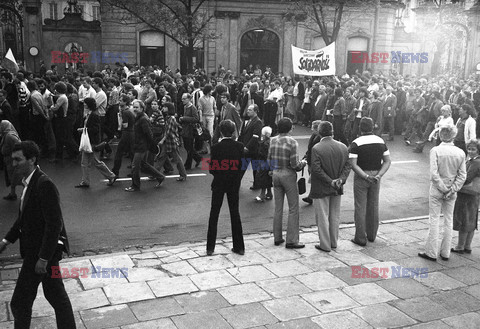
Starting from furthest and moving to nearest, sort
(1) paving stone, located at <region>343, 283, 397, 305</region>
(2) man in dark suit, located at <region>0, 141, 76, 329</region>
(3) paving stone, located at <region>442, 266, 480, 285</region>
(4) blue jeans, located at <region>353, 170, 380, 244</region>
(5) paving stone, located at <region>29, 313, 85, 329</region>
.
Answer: (4) blue jeans, located at <region>353, 170, 380, 244</region>, (3) paving stone, located at <region>442, 266, 480, 285</region>, (1) paving stone, located at <region>343, 283, 397, 305</region>, (5) paving stone, located at <region>29, 313, 85, 329</region>, (2) man in dark suit, located at <region>0, 141, 76, 329</region>

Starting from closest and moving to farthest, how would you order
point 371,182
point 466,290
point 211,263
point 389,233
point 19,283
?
point 19,283, point 466,290, point 211,263, point 371,182, point 389,233

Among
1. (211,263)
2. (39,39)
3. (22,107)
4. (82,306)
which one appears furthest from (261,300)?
(39,39)

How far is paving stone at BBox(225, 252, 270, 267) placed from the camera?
287 inches

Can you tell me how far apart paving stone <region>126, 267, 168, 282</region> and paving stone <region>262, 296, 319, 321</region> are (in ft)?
4.73

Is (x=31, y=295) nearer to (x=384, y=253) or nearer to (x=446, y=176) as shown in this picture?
(x=384, y=253)

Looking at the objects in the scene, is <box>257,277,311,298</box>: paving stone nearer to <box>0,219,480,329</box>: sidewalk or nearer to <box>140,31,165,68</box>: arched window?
<box>0,219,480,329</box>: sidewalk

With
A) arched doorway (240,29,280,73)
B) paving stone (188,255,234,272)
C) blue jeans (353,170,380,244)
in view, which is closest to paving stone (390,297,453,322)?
blue jeans (353,170,380,244)

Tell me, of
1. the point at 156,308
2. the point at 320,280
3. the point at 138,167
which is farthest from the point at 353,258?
the point at 138,167

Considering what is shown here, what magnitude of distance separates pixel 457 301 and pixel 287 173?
8.86 ft

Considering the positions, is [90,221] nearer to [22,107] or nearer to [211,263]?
[211,263]

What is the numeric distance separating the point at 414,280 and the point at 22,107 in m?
10.7

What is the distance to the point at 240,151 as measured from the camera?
7.51m

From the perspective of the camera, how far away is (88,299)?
6070 mm

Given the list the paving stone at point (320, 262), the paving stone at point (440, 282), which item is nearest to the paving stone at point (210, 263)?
the paving stone at point (320, 262)
